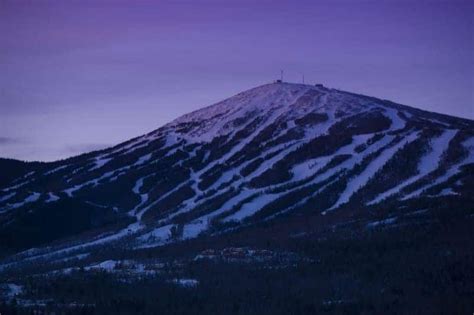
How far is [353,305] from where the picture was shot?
14.8 m

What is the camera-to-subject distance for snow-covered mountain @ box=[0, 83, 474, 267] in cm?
3781

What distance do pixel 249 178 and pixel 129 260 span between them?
87.6ft

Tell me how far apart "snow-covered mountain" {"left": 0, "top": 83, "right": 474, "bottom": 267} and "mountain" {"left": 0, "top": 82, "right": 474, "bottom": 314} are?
164 mm

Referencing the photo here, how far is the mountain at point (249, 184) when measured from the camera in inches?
1339

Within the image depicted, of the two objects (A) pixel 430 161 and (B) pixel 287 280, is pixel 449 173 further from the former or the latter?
(B) pixel 287 280

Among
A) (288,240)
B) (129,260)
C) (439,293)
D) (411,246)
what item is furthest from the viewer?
(288,240)

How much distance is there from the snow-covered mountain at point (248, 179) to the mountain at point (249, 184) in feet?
0.54

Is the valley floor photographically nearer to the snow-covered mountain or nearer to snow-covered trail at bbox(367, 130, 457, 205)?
the snow-covered mountain

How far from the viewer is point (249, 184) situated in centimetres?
5006

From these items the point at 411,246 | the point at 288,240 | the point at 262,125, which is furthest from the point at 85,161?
the point at 411,246

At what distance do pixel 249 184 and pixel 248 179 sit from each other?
5.25ft

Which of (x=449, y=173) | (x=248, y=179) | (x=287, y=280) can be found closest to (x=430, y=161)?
(x=449, y=173)

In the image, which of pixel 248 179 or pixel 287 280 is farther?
pixel 248 179

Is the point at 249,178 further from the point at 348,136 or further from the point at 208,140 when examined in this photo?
the point at 208,140
